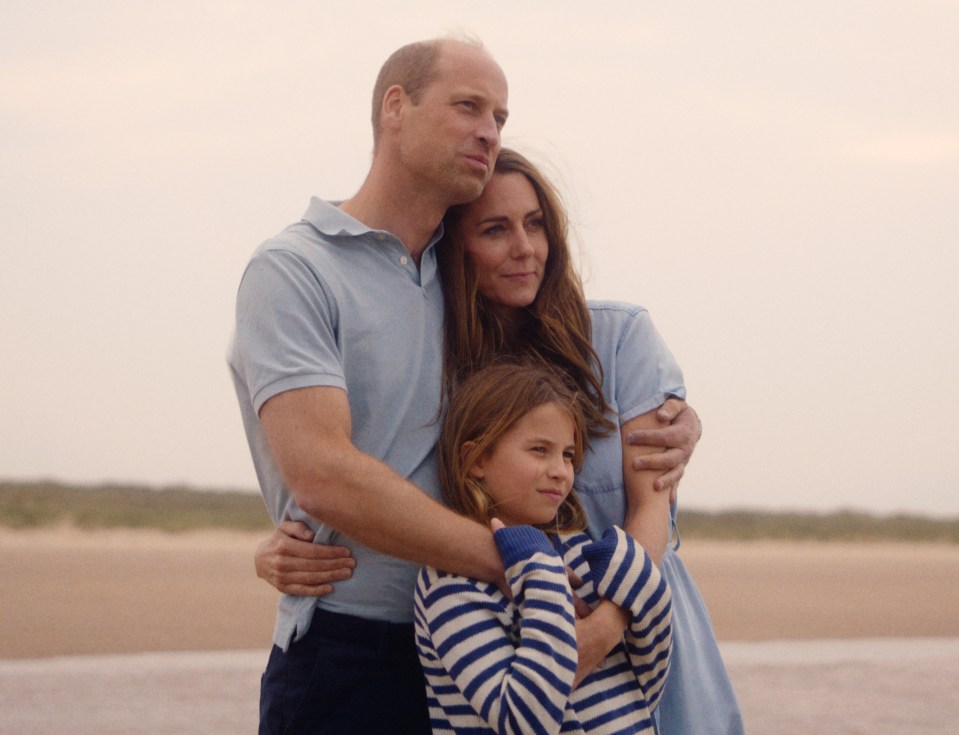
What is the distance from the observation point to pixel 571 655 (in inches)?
90.8

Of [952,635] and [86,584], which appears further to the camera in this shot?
[86,584]

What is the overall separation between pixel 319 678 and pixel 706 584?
17508 millimetres

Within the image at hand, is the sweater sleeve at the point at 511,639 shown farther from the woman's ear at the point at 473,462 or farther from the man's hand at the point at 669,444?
the man's hand at the point at 669,444

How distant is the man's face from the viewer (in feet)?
9.47

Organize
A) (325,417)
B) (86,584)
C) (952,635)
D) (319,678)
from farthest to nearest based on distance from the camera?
(86,584) → (952,635) → (319,678) → (325,417)

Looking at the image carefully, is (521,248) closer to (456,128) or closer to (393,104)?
(456,128)

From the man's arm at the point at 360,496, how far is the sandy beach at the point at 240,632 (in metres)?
3.83

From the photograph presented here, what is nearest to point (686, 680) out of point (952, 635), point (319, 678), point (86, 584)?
point (319, 678)

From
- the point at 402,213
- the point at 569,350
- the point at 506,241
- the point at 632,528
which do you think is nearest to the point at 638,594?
the point at 632,528

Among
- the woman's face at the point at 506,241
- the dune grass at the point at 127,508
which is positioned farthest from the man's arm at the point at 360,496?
the dune grass at the point at 127,508

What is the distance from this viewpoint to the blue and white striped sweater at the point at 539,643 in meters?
2.29

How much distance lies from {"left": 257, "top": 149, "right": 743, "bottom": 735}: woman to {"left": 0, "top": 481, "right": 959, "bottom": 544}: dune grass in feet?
72.3

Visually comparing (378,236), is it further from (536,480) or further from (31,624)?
(31,624)

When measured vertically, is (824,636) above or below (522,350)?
below
